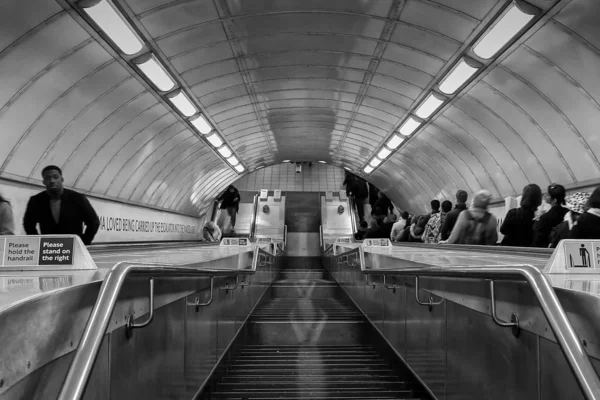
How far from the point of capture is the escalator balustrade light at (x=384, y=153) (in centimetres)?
1917

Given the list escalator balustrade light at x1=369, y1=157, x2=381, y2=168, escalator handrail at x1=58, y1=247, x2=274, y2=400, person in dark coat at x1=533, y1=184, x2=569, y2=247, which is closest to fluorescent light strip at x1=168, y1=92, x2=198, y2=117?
person in dark coat at x1=533, y1=184, x2=569, y2=247

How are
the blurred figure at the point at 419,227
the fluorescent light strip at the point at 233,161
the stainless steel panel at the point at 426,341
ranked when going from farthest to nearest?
the fluorescent light strip at the point at 233,161 < the blurred figure at the point at 419,227 < the stainless steel panel at the point at 426,341

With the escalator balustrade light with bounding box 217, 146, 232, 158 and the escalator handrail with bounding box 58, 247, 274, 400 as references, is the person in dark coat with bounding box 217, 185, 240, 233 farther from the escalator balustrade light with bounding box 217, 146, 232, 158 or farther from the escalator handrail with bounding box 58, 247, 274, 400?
the escalator handrail with bounding box 58, 247, 274, 400

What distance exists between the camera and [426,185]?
19.6 m

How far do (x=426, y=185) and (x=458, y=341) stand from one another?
56.0 ft

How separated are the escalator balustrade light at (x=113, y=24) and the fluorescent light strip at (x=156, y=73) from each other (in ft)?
1.89

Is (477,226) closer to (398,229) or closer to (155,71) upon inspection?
(398,229)

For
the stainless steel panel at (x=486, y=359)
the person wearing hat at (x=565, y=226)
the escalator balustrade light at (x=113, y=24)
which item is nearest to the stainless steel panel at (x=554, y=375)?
the stainless steel panel at (x=486, y=359)

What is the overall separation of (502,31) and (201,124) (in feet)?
30.5

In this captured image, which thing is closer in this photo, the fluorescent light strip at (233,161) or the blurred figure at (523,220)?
the blurred figure at (523,220)

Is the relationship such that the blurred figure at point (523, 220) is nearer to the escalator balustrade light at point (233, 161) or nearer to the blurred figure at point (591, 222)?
the blurred figure at point (591, 222)

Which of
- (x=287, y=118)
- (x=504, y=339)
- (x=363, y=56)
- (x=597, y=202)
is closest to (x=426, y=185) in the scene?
(x=287, y=118)

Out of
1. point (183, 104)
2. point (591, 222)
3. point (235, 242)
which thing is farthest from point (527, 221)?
point (183, 104)

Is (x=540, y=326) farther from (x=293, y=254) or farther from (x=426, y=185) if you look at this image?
(x=293, y=254)
